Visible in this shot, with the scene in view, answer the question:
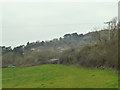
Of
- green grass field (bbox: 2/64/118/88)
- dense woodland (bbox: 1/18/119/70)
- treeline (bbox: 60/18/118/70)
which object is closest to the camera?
green grass field (bbox: 2/64/118/88)

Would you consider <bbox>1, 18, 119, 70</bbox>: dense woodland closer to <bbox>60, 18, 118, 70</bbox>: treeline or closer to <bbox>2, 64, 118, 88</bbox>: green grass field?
<bbox>60, 18, 118, 70</bbox>: treeline

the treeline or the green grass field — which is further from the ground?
the treeline

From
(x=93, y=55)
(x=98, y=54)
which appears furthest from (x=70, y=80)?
(x=93, y=55)

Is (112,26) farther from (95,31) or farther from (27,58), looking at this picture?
(27,58)

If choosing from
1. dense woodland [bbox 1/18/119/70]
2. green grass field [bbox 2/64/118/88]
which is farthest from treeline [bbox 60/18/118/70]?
green grass field [bbox 2/64/118/88]

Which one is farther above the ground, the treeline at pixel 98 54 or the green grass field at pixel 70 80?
the treeline at pixel 98 54

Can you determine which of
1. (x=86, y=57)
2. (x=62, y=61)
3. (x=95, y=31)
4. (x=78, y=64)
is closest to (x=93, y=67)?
(x=86, y=57)

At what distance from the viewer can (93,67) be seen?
35.9 meters

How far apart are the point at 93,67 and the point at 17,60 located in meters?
36.4

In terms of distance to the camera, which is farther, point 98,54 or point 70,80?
point 98,54

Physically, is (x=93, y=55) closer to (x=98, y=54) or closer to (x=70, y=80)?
(x=98, y=54)

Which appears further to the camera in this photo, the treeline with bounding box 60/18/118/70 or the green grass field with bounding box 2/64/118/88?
the treeline with bounding box 60/18/118/70

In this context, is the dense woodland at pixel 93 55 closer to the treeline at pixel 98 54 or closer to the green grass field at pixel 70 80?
the treeline at pixel 98 54

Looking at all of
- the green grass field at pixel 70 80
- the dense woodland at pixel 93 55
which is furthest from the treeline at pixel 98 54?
the green grass field at pixel 70 80
